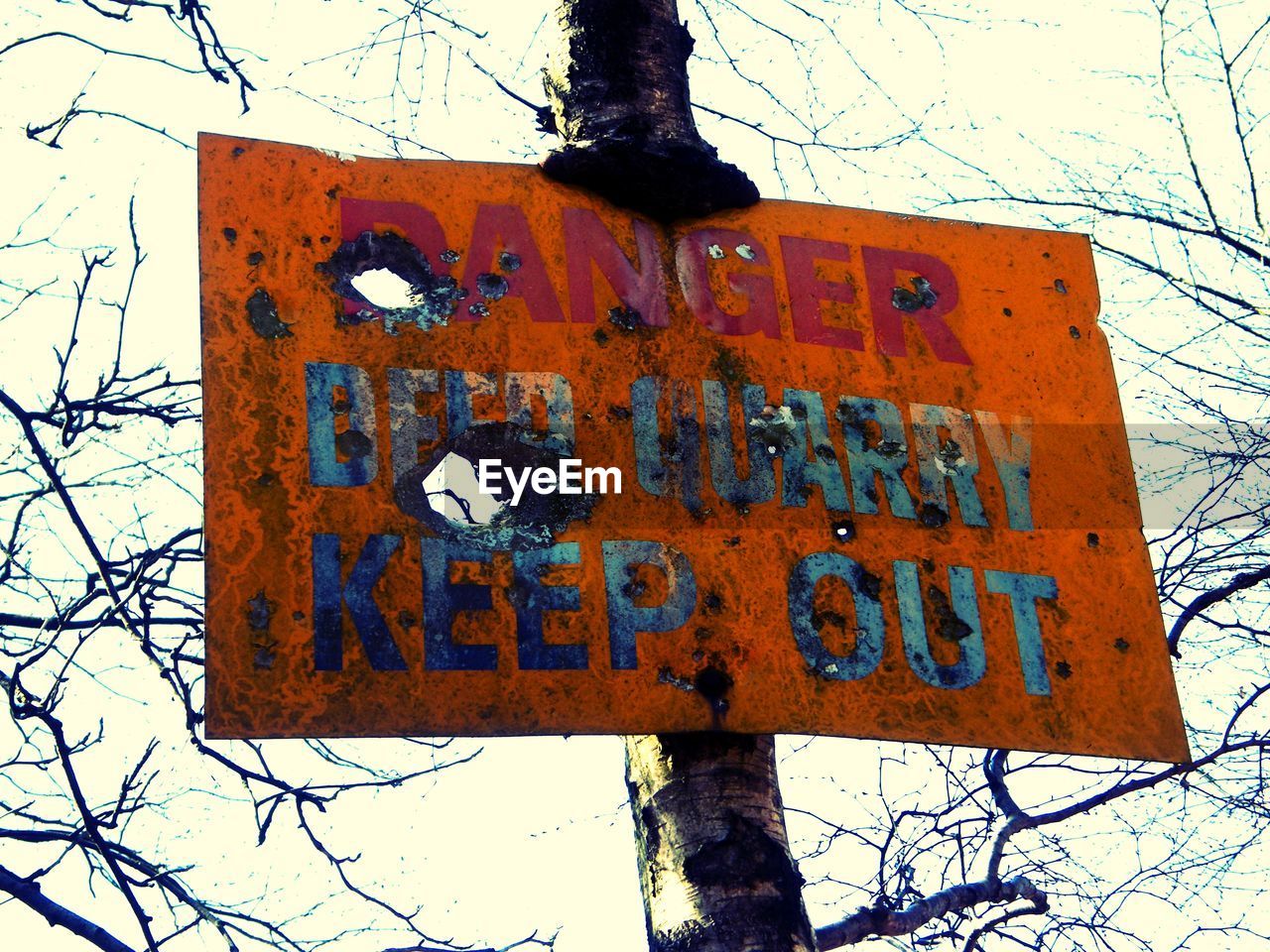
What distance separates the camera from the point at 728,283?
2928 mm

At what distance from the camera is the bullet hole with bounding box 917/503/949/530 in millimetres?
2809

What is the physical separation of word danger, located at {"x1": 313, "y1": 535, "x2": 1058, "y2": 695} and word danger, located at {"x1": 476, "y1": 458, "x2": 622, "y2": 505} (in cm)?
11

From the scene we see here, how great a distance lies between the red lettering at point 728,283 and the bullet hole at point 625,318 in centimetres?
12

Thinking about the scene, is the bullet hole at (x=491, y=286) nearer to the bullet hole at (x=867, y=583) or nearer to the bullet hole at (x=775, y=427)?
the bullet hole at (x=775, y=427)

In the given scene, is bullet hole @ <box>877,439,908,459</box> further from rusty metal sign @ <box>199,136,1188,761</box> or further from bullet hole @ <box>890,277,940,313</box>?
bullet hole @ <box>890,277,940,313</box>

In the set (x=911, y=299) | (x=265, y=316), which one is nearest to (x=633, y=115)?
(x=911, y=299)

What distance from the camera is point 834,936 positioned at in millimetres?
3912

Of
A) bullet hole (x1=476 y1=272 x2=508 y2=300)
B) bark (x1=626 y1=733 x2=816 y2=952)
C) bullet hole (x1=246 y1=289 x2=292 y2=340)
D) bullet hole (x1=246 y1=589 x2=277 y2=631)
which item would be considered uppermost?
bullet hole (x1=476 y1=272 x2=508 y2=300)

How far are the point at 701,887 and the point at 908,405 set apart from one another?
1098mm

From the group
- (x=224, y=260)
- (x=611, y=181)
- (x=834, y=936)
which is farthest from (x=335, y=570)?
(x=834, y=936)

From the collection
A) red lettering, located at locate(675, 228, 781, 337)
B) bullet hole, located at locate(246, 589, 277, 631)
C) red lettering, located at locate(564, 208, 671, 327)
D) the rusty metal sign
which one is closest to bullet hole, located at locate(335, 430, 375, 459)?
the rusty metal sign

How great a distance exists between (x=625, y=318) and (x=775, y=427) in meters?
0.37

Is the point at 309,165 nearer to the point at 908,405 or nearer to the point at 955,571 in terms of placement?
the point at 908,405

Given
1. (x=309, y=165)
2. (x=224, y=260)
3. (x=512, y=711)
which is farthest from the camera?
(x=309, y=165)
